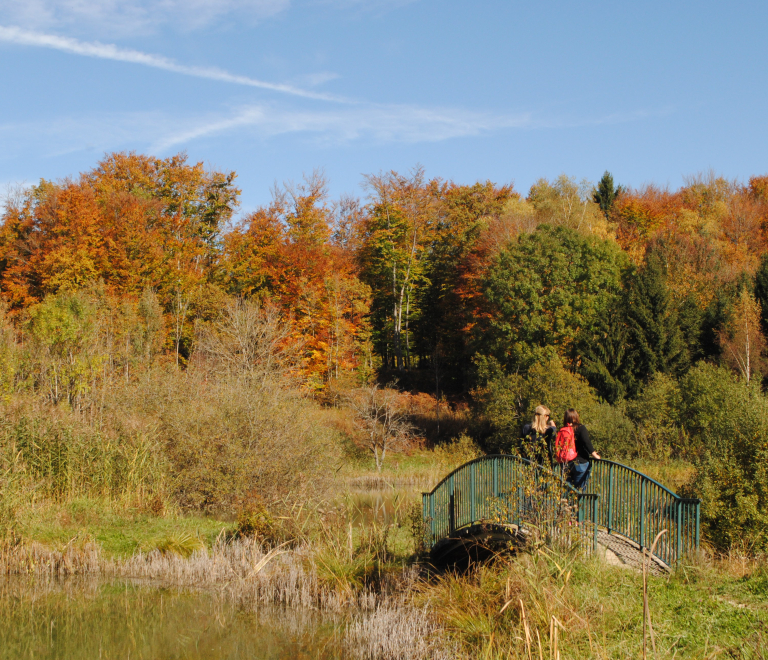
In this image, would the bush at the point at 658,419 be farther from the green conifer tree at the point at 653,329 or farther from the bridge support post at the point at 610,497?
the bridge support post at the point at 610,497

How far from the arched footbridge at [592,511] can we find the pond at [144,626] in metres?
2.82

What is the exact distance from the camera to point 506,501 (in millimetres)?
9992

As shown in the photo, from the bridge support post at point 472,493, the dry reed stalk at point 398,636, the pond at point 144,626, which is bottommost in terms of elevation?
the pond at point 144,626

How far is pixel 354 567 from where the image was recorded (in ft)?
37.9

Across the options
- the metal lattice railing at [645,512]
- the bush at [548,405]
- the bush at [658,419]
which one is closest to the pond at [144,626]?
the metal lattice railing at [645,512]

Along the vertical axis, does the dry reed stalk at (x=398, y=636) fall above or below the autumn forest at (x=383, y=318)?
below

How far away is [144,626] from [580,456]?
669cm

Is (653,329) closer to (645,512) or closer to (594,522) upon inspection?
(645,512)

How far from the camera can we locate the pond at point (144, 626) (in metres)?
9.45

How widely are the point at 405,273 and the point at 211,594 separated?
34.8 m

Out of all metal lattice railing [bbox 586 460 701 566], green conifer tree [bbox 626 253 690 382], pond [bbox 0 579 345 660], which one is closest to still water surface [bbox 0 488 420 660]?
pond [bbox 0 579 345 660]

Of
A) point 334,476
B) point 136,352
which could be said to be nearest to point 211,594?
point 334,476

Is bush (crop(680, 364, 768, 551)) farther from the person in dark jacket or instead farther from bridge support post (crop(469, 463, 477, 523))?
bridge support post (crop(469, 463, 477, 523))

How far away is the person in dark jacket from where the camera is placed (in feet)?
31.8
